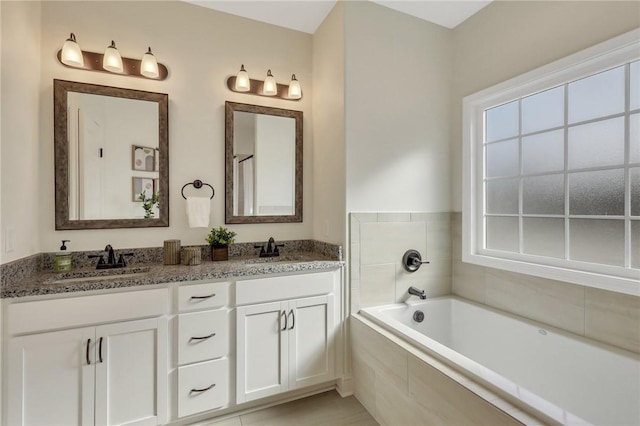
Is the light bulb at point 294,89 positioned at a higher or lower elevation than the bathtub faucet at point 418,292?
higher

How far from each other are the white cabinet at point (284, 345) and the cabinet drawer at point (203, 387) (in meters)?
0.09

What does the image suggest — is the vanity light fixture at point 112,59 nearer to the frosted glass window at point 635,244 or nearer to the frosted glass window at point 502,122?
the frosted glass window at point 502,122

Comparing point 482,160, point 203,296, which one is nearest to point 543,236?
point 482,160

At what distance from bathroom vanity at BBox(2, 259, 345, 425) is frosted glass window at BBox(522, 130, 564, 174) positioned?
4.90ft

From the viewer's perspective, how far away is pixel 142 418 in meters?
1.68

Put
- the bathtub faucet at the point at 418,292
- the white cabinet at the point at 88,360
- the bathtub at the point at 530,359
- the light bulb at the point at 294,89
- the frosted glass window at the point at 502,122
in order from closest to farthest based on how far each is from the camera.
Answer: the bathtub at the point at 530,359
the white cabinet at the point at 88,360
the frosted glass window at the point at 502,122
the bathtub faucet at the point at 418,292
the light bulb at the point at 294,89

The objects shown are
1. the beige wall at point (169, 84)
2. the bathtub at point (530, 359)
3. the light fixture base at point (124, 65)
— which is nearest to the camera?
the bathtub at point (530, 359)

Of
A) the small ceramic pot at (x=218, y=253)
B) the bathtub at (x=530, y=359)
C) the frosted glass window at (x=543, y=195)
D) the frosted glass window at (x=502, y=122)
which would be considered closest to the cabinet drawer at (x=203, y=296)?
the small ceramic pot at (x=218, y=253)

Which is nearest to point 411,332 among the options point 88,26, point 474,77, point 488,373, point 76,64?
point 488,373

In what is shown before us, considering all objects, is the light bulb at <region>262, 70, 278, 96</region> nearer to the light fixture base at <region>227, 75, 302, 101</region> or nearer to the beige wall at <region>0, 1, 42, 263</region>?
the light fixture base at <region>227, 75, 302, 101</region>

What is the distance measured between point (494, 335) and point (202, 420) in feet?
6.54

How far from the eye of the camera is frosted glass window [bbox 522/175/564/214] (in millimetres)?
1935

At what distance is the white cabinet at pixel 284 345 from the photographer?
1.92 meters

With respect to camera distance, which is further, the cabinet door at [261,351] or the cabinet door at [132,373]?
the cabinet door at [261,351]
